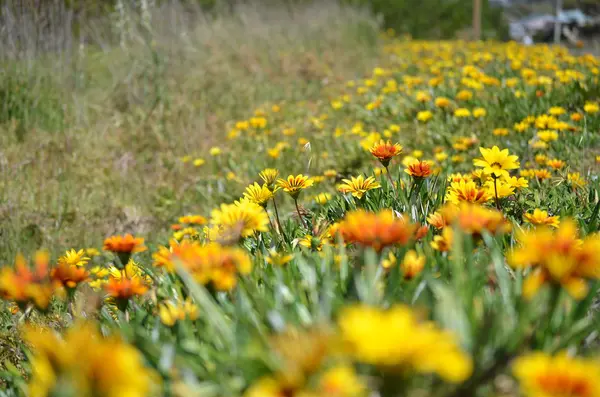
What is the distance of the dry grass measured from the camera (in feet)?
10.6

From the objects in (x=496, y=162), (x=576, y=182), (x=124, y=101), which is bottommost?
(x=124, y=101)

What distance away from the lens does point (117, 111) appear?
15.3 feet

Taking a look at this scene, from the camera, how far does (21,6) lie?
169 inches

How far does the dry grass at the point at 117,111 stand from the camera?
3.24 metres

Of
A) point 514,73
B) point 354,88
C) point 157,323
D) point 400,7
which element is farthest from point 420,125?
point 400,7

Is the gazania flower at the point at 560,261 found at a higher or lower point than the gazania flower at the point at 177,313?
higher

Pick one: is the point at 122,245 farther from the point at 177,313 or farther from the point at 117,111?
the point at 117,111

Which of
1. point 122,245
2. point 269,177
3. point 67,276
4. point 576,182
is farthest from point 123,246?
point 576,182

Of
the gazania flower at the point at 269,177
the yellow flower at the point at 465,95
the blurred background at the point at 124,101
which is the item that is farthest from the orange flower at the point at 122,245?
the yellow flower at the point at 465,95

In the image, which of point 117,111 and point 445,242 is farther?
point 117,111

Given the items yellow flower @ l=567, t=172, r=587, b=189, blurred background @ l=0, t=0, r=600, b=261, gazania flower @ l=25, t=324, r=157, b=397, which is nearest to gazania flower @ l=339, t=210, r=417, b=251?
gazania flower @ l=25, t=324, r=157, b=397

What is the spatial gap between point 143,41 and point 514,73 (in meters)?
3.21

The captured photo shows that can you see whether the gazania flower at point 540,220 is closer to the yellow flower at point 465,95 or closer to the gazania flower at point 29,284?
the gazania flower at point 29,284

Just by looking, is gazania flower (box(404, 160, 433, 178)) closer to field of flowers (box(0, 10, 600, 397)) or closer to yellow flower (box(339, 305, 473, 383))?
field of flowers (box(0, 10, 600, 397))
